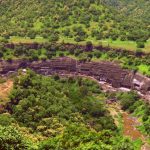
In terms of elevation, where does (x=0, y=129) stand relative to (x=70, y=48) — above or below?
above

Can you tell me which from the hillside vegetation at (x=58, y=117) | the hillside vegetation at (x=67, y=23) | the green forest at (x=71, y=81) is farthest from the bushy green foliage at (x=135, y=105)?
the hillside vegetation at (x=67, y=23)

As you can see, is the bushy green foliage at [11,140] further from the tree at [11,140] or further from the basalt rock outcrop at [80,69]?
the basalt rock outcrop at [80,69]

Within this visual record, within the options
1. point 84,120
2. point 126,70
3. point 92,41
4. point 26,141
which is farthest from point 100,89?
point 26,141

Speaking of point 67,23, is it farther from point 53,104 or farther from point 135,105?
point 53,104

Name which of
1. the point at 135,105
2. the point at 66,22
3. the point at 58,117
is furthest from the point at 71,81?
the point at 58,117

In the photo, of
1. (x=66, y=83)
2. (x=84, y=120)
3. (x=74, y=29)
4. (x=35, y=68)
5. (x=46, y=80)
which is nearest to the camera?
(x=84, y=120)

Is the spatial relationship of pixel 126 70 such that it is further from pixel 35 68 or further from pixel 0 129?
pixel 0 129
